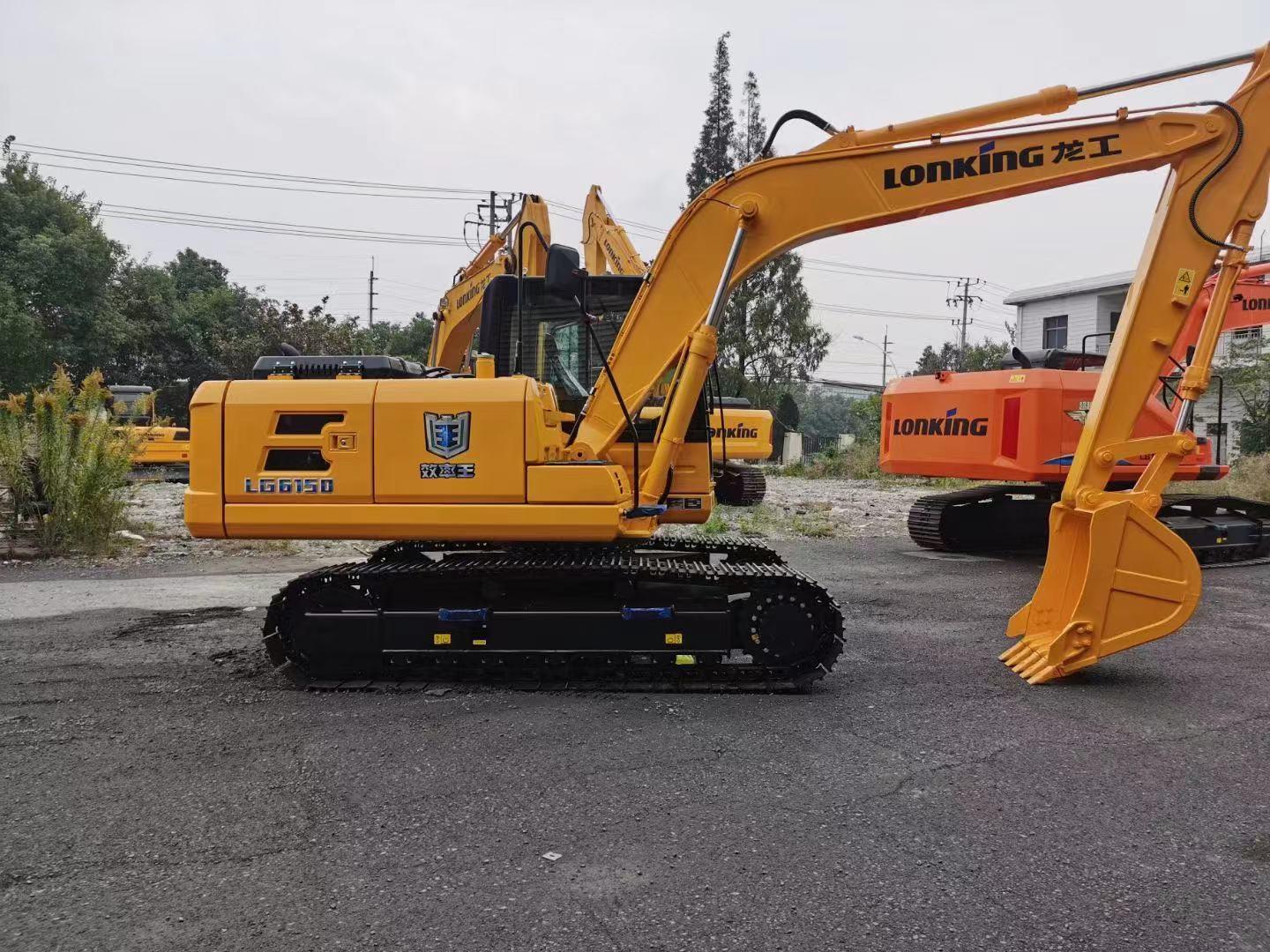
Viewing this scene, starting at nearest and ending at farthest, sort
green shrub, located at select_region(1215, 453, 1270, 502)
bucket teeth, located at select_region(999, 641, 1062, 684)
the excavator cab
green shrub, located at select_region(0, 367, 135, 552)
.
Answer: bucket teeth, located at select_region(999, 641, 1062, 684) → the excavator cab → green shrub, located at select_region(0, 367, 135, 552) → green shrub, located at select_region(1215, 453, 1270, 502)

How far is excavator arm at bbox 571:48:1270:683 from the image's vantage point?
533cm

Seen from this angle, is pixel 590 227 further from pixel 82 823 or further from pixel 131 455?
pixel 82 823

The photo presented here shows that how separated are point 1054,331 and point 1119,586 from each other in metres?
31.6

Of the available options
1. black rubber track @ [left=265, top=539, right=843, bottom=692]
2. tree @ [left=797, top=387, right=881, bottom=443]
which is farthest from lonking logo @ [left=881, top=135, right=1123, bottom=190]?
tree @ [left=797, top=387, right=881, bottom=443]

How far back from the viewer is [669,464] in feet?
18.0

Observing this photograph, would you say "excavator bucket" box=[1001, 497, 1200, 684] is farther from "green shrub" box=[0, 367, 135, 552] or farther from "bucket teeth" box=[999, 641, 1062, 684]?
"green shrub" box=[0, 367, 135, 552]

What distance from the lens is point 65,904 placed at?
2836 mm

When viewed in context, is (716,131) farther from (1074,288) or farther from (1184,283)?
(1184,283)

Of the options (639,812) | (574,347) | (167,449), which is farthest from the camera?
(167,449)

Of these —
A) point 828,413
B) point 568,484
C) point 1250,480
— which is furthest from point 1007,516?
point 828,413

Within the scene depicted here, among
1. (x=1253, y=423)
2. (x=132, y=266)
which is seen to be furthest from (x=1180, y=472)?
(x=132, y=266)

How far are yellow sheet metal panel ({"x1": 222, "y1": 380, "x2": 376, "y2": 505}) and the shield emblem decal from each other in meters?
0.39

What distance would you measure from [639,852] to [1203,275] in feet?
15.1

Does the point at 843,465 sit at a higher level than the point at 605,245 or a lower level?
lower
